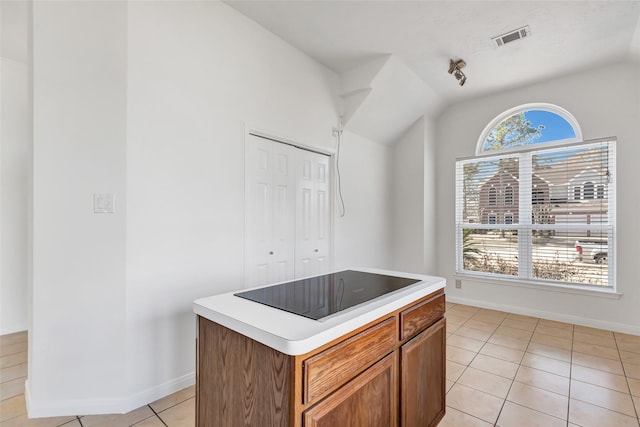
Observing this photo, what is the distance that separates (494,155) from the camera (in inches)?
155

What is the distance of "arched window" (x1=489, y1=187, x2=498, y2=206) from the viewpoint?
13.0ft

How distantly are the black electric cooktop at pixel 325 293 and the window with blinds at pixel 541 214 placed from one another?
9.53 feet

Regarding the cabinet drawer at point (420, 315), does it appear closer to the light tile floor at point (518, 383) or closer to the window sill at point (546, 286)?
the light tile floor at point (518, 383)

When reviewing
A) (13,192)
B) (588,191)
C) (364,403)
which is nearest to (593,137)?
(588,191)

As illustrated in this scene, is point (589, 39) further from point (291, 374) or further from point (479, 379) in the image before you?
point (291, 374)

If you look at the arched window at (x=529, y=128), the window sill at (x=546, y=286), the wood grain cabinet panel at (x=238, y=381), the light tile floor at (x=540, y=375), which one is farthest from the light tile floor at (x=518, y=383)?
the arched window at (x=529, y=128)

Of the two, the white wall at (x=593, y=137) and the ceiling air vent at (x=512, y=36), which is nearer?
the ceiling air vent at (x=512, y=36)

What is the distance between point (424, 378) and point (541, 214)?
10.4 feet

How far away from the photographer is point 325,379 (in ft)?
3.14

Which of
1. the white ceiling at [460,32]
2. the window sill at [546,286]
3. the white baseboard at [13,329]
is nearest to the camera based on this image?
the white ceiling at [460,32]

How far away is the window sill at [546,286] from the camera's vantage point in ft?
10.5

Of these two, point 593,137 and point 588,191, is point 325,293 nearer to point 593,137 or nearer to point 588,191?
point 588,191

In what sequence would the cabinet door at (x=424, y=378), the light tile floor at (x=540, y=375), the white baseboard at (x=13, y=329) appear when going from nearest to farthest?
the cabinet door at (x=424, y=378)
the light tile floor at (x=540, y=375)
the white baseboard at (x=13, y=329)

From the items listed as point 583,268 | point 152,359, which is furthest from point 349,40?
point 583,268
